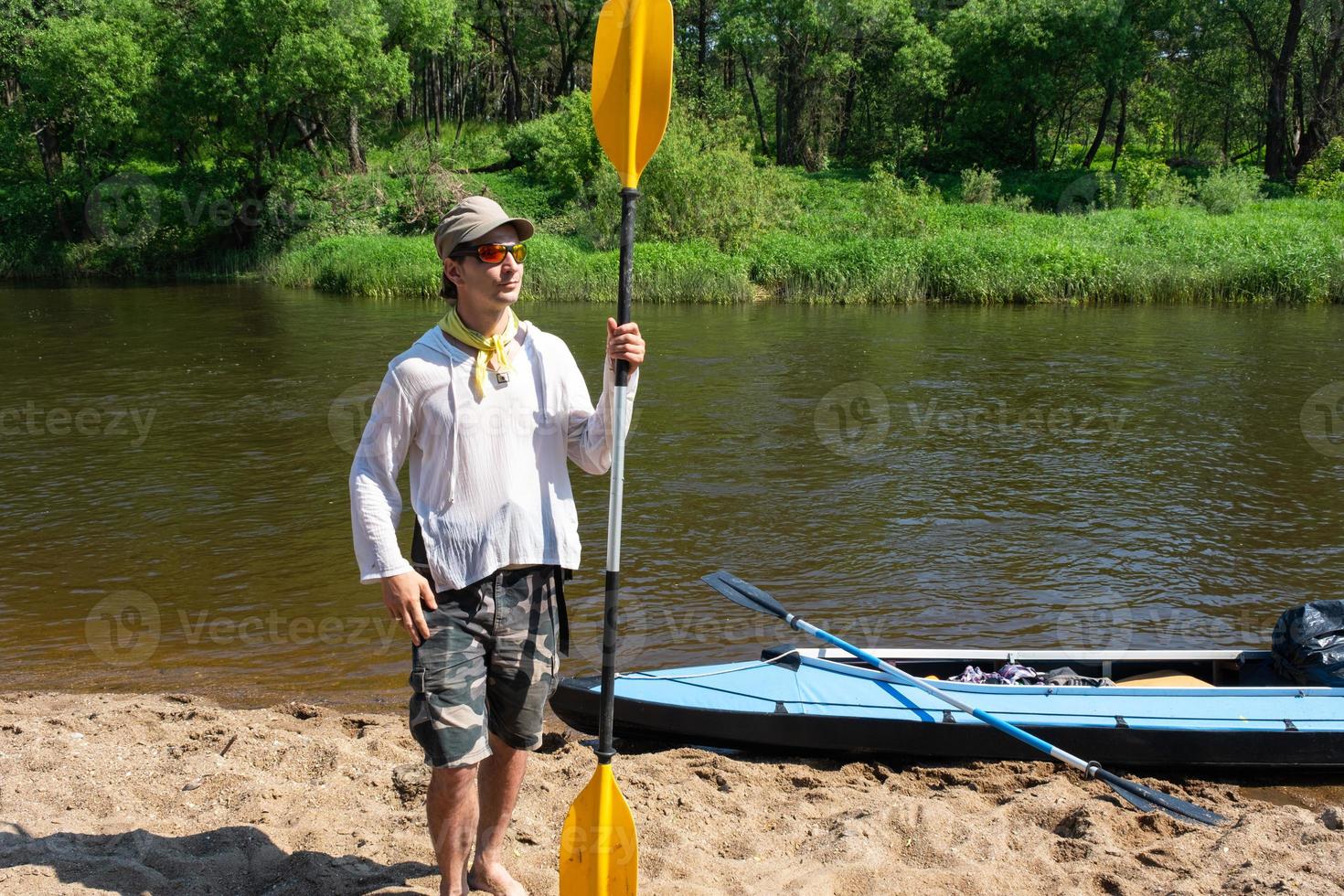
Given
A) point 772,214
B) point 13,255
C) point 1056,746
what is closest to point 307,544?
point 1056,746

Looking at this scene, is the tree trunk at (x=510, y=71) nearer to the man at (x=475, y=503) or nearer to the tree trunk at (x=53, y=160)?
the tree trunk at (x=53, y=160)

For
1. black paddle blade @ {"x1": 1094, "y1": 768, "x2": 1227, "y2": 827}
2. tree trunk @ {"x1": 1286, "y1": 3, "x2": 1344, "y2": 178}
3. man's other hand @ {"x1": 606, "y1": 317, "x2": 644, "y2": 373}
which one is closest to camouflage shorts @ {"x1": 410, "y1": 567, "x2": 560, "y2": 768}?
man's other hand @ {"x1": 606, "y1": 317, "x2": 644, "y2": 373}

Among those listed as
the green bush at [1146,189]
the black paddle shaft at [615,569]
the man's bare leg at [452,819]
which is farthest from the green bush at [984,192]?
the man's bare leg at [452,819]

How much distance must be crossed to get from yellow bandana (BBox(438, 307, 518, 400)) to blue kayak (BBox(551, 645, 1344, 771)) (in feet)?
7.63

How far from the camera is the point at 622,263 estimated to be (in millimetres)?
3006

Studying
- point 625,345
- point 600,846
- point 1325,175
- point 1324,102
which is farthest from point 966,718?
point 1324,102

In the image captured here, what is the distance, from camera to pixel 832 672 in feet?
16.4

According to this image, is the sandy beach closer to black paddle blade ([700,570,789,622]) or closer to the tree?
black paddle blade ([700,570,789,622])

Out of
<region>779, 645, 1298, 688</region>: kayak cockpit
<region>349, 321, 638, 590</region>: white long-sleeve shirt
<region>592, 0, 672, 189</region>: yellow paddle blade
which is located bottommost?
<region>779, 645, 1298, 688</region>: kayak cockpit

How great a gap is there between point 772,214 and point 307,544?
2434cm

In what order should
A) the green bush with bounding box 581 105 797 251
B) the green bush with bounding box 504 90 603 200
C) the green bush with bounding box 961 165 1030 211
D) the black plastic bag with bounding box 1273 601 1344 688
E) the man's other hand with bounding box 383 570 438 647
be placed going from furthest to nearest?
the green bush with bounding box 504 90 603 200 < the green bush with bounding box 961 165 1030 211 < the green bush with bounding box 581 105 797 251 < the black plastic bag with bounding box 1273 601 1344 688 < the man's other hand with bounding box 383 570 438 647

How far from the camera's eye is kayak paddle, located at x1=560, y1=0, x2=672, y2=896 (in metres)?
2.97

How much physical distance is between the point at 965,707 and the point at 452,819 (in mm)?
2469

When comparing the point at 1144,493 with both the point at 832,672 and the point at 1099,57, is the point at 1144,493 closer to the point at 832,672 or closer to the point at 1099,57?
the point at 832,672
